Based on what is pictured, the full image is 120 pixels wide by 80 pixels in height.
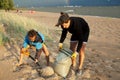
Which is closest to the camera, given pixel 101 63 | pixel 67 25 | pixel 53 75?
pixel 67 25

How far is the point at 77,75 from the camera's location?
6.68 m

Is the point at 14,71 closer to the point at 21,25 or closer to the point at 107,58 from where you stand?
the point at 107,58

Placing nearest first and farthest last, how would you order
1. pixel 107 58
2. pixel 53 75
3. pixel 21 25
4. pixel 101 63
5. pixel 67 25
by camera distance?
pixel 67 25 < pixel 53 75 < pixel 101 63 < pixel 107 58 < pixel 21 25

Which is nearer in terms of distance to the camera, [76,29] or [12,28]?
[76,29]

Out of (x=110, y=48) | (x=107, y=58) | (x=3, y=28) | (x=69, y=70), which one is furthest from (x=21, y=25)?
(x=69, y=70)

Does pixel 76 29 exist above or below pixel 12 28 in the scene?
above

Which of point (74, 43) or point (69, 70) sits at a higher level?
point (74, 43)

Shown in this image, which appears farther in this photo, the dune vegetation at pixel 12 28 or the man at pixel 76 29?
the dune vegetation at pixel 12 28

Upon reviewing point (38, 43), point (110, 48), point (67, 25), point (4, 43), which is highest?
point (67, 25)

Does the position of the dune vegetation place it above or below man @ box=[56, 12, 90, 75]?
below

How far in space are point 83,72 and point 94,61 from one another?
3.36 ft

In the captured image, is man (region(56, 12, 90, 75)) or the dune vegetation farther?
the dune vegetation

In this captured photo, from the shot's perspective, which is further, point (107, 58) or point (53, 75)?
point (107, 58)

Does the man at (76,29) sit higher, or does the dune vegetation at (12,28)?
the man at (76,29)
